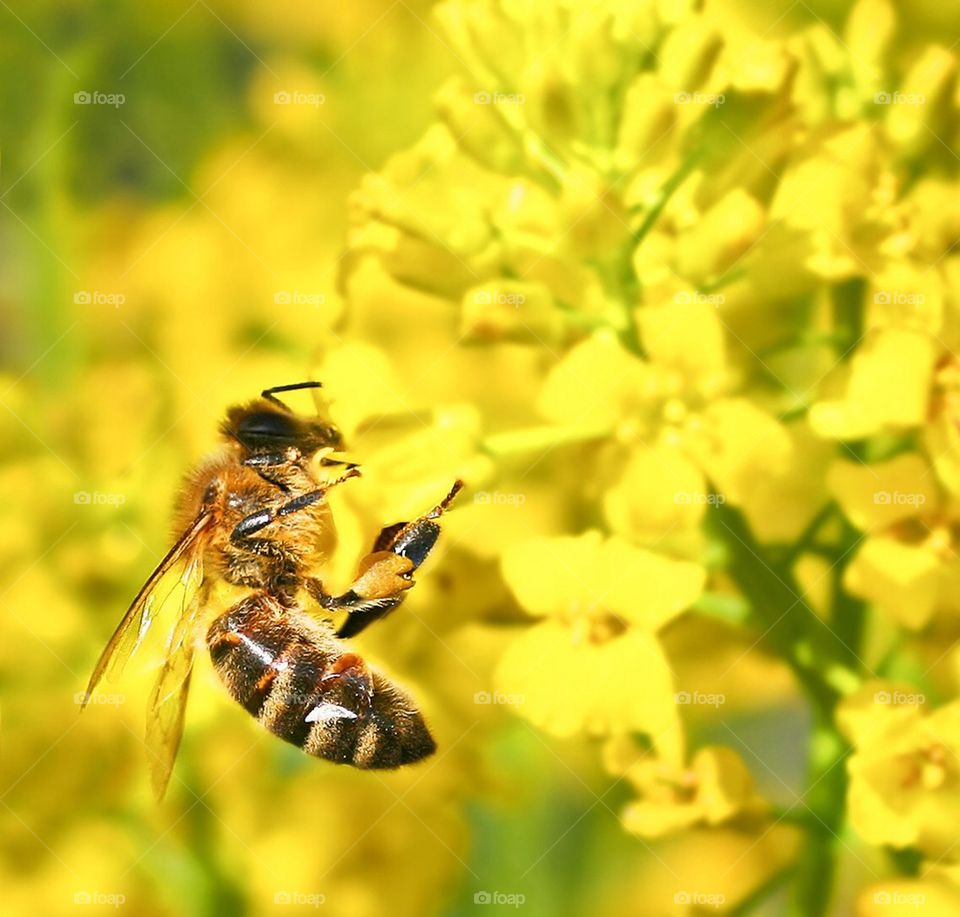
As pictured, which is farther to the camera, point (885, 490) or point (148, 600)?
point (885, 490)
